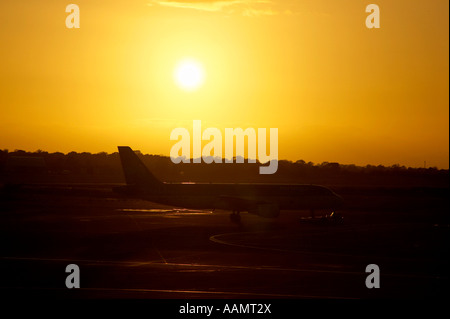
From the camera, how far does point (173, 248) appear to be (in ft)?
108

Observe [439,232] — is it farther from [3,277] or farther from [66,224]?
[3,277]

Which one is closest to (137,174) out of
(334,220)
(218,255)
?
(334,220)

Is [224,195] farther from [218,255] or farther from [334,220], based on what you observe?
[218,255]

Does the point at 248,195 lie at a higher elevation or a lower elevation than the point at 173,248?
higher

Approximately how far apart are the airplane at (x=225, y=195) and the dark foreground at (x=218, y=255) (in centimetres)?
164

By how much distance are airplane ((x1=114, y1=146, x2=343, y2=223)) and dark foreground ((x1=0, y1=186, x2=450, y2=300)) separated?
164cm

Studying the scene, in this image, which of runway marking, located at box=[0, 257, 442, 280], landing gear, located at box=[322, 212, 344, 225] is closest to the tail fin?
landing gear, located at box=[322, 212, 344, 225]

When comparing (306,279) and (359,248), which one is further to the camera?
(359,248)

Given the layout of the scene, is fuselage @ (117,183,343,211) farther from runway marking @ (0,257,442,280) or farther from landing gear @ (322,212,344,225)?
runway marking @ (0,257,442,280)

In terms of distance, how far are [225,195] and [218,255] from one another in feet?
69.5

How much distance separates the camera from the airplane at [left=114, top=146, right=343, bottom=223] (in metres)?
50.4

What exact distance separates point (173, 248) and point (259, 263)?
7.08 meters
